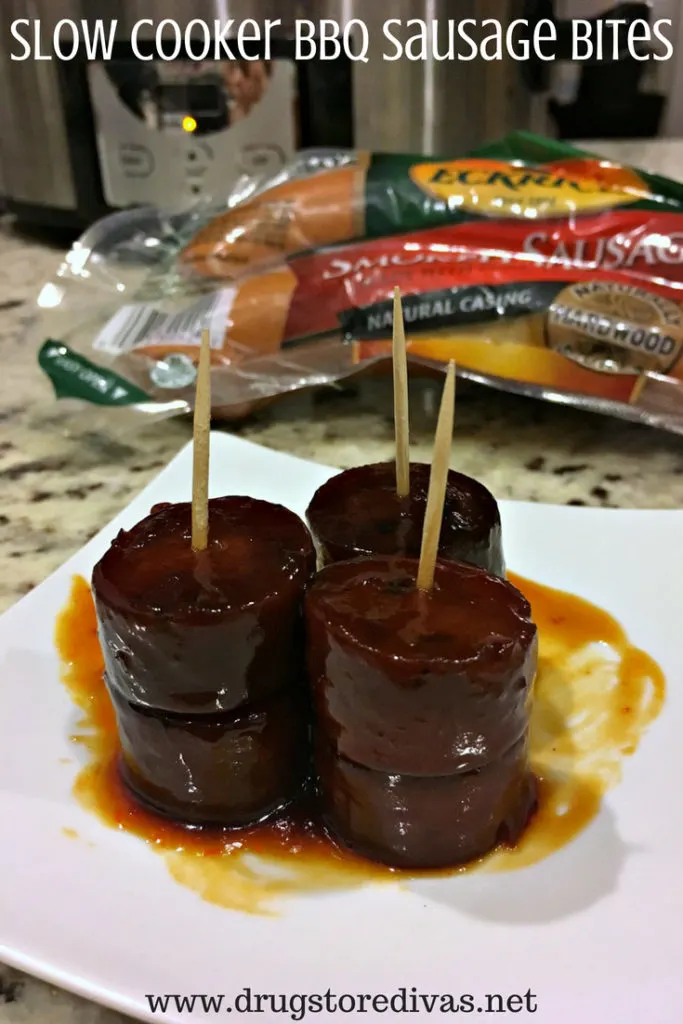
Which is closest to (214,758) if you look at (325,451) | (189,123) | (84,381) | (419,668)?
(419,668)

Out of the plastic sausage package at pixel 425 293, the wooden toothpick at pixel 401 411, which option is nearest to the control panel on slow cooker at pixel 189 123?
the plastic sausage package at pixel 425 293

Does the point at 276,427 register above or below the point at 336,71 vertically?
below

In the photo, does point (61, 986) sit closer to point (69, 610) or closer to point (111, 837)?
point (111, 837)

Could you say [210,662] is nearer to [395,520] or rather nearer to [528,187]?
[395,520]

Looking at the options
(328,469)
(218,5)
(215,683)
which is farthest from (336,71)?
(215,683)

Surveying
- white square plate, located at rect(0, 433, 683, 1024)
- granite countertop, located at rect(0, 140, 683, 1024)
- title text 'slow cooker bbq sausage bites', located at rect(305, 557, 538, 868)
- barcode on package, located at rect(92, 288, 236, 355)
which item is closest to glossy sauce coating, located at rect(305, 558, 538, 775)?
title text 'slow cooker bbq sausage bites', located at rect(305, 557, 538, 868)

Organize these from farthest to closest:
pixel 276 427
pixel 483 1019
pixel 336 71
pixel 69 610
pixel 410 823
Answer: pixel 336 71 → pixel 276 427 → pixel 69 610 → pixel 410 823 → pixel 483 1019
